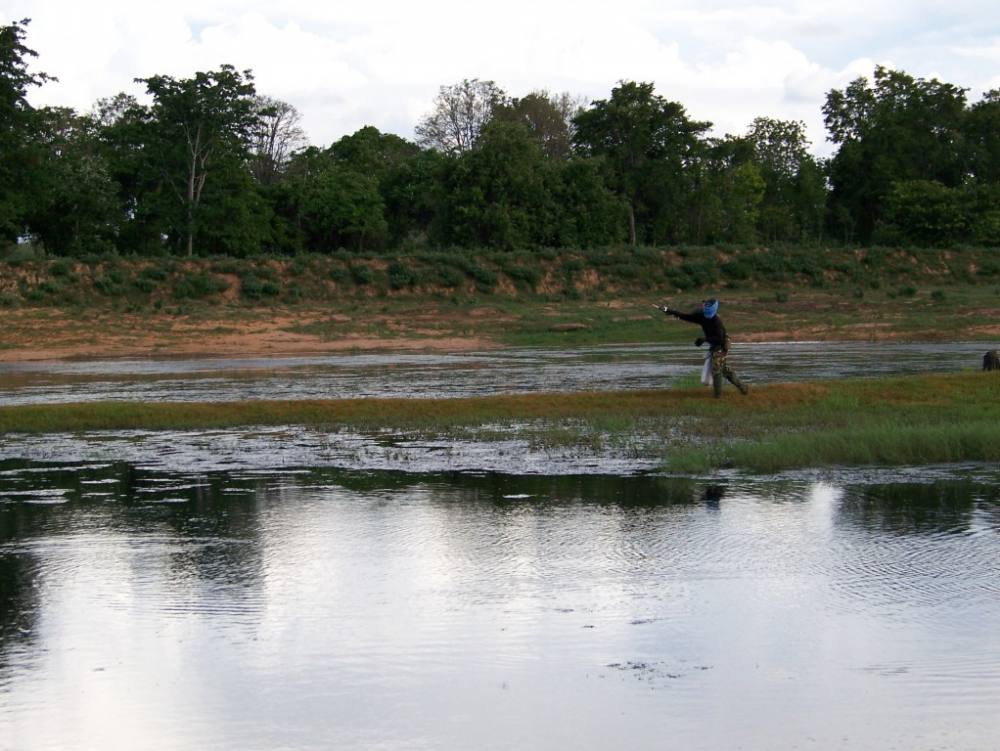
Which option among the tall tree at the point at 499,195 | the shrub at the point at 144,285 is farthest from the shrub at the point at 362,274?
the tall tree at the point at 499,195

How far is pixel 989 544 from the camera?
9969 mm

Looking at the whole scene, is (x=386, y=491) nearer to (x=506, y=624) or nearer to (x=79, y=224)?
(x=506, y=624)

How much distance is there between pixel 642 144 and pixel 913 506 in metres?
58.0

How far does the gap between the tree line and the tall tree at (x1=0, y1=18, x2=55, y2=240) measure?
79 millimetres

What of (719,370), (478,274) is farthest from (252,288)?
(719,370)

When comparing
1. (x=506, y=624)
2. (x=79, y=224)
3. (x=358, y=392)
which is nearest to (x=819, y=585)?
(x=506, y=624)

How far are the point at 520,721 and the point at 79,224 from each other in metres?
56.3

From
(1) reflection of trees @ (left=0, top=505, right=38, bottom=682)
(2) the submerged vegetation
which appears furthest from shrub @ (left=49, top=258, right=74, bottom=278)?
(1) reflection of trees @ (left=0, top=505, right=38, bottom=682)

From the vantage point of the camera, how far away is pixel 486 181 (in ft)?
202

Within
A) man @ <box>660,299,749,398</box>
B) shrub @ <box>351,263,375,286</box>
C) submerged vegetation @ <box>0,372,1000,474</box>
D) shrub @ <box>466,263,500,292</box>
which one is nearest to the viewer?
submerged vegetation @ <box>0,372,1000,474</box>

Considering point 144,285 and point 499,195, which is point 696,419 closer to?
point 144,285

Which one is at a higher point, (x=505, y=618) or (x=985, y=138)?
(x=985, y=138)

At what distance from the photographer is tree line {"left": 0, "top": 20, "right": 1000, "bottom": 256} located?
58.2m

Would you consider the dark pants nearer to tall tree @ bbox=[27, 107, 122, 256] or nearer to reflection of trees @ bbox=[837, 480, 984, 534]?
reflection of trees @ bbox=[837, 480, 984, 534]
